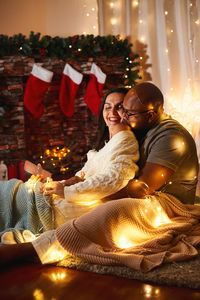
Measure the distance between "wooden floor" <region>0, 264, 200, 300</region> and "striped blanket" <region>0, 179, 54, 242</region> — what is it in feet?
1.07

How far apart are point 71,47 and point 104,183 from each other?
2.85 m

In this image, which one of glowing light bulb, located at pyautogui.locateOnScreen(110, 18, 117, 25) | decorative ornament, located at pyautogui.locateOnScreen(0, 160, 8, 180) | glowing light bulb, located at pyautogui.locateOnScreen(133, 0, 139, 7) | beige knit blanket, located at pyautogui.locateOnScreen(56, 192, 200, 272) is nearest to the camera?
beige knit blanket, located at pyautogui.locateOnScreen(56, 192, 200, 272)

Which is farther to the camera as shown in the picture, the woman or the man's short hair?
the man's short hair

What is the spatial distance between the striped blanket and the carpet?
0.32m

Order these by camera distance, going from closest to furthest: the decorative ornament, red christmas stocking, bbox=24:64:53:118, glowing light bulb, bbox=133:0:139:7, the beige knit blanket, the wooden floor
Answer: the wooden floor, the beige knit blanket, the decorative ornament, red christmas stocking, bbox=24:64:53:118, glowing light bulb, bbox=133:0:139:7

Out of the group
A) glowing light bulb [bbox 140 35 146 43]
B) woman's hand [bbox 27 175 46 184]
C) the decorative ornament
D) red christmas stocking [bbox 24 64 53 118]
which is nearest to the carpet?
woman's hand [bbox 27 175 46 184]

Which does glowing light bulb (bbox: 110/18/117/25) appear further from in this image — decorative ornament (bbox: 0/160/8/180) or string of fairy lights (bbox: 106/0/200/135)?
decorative ornament (bbox: 0/160/8/180)

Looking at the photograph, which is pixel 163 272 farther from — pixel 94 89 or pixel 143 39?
pixel 143 39

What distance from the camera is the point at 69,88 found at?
426 cm

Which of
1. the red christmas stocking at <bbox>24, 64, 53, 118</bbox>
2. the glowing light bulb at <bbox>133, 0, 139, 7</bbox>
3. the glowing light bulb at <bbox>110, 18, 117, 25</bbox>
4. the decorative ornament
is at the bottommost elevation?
the decorative ornament

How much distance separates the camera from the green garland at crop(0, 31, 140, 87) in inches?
154

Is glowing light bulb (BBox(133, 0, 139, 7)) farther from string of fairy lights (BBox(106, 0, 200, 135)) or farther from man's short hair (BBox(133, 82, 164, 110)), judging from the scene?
man's short hair (BBox(133, 82, 164, 110))

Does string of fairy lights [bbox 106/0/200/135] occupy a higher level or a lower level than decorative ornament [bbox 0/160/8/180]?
higher

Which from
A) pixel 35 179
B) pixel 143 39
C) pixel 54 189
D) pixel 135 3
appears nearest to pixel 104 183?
pixel 54 189
